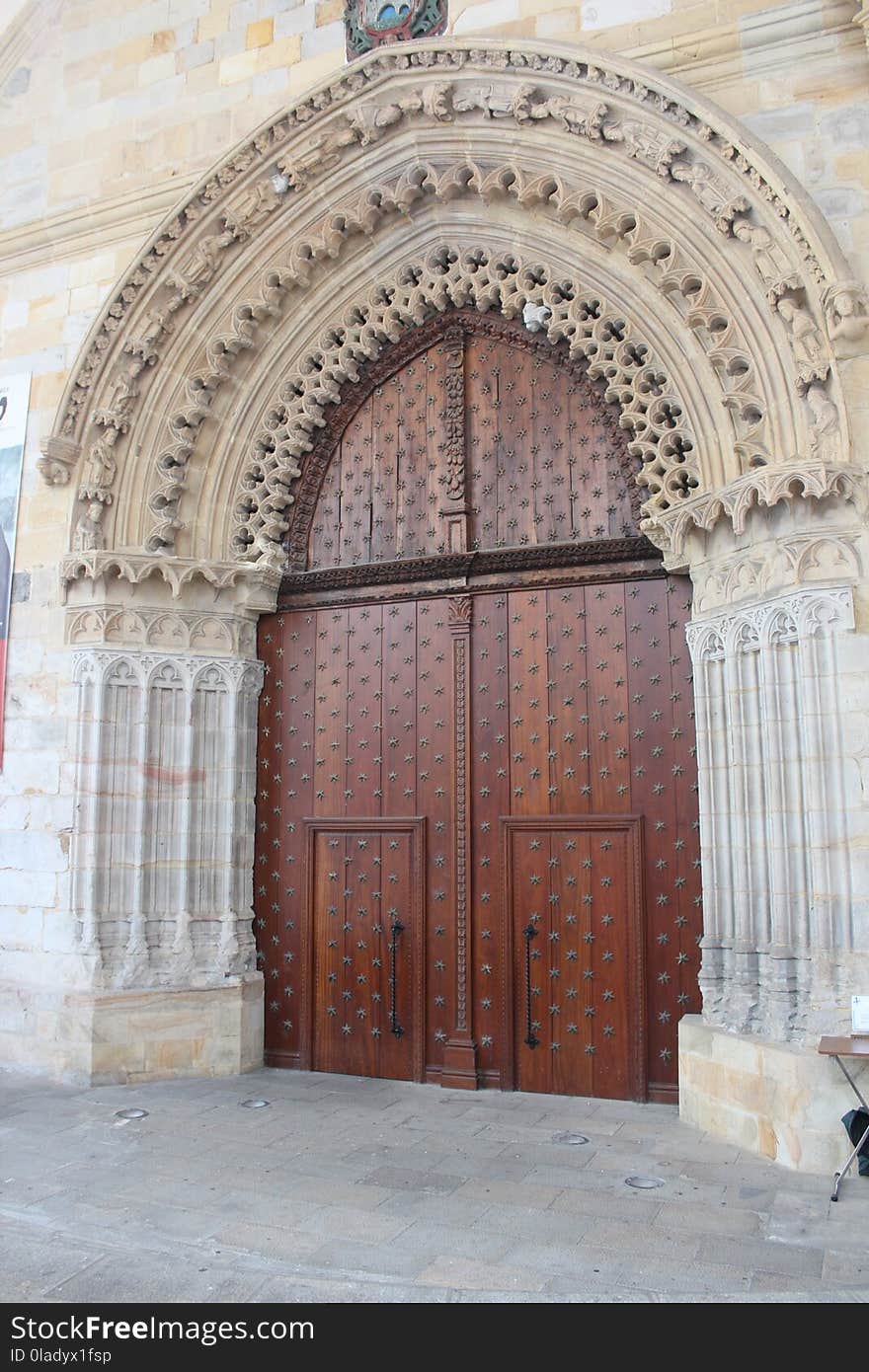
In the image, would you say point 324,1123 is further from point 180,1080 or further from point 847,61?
point 847,61

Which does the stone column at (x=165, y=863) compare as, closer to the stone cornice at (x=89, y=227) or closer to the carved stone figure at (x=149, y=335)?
the carved stone figure at (x=149, y=335)

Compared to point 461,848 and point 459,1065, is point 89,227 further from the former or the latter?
point 459,1065

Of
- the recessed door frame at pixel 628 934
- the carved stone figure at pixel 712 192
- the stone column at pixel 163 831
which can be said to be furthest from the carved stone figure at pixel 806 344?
the stone column at pixel 163 831

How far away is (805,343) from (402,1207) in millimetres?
4360

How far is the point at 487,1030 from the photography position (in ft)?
20.3

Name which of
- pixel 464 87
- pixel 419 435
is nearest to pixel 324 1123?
pixel 419 435

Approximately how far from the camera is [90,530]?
266 inches

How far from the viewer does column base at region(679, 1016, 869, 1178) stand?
4609 mm

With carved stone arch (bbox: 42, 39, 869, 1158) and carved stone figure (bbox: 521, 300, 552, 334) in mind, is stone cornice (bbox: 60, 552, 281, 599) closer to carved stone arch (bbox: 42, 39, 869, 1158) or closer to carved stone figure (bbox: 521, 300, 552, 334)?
carved stone arch (bbox: 42, 39, 869, 1158)

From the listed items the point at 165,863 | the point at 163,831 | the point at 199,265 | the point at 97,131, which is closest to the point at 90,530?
the point at 199,265

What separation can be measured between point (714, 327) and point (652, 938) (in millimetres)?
3353

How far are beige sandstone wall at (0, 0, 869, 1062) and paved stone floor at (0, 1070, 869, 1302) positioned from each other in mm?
1756

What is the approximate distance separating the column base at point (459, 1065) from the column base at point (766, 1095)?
1265mm

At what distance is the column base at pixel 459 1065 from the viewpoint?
612 centimetres
